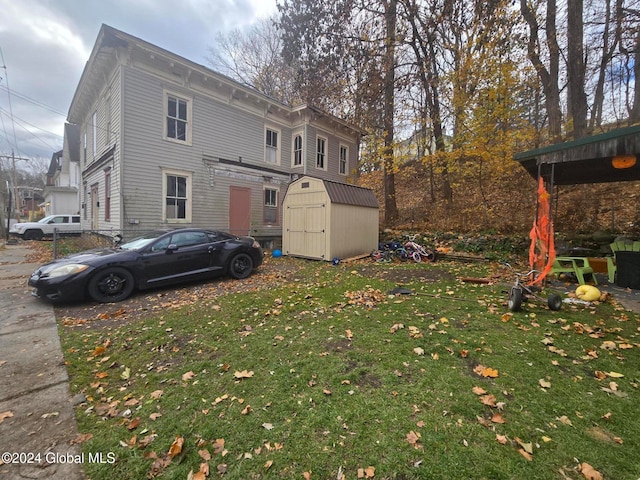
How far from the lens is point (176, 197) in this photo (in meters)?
10.7

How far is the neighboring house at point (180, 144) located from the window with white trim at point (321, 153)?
5 centimetres

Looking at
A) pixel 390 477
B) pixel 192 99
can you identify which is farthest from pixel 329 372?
pixel 192 99

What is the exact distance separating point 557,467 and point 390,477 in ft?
3.43

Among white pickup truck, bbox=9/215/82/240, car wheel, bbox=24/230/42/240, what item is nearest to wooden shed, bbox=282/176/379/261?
white pickup truck, bbox=9/215/82/240

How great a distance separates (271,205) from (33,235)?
1604 centimetres

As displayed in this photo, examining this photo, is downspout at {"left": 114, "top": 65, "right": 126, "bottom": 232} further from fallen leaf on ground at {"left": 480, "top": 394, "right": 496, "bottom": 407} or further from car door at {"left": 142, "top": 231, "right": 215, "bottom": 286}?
fallen leaf on ground at {"left": 480, "top": 394, "right": 496, "bottom": 407}

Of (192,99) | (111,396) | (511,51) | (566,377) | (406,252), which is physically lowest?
(111,396)

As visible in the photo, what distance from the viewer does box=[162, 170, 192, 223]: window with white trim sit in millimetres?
10383

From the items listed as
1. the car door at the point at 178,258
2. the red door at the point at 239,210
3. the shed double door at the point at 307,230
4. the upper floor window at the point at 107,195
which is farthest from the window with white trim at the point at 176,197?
the car door at the point at 178,258

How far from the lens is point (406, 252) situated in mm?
11055

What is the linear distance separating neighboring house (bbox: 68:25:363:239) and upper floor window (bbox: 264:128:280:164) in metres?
0.05

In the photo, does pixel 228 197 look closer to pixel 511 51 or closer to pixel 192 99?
pixel 192 99

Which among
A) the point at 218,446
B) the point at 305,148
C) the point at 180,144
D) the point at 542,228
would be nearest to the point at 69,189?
the point at 180,144

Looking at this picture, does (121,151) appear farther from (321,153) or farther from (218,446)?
(218,446)
